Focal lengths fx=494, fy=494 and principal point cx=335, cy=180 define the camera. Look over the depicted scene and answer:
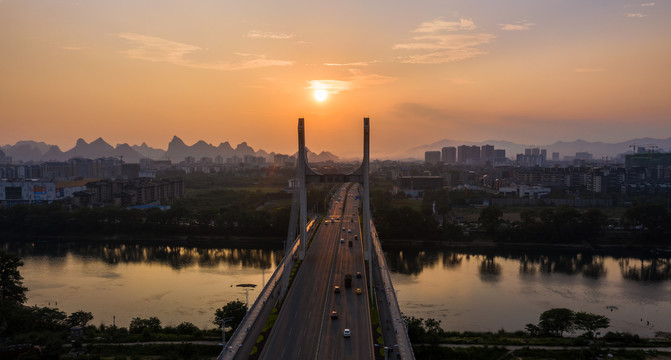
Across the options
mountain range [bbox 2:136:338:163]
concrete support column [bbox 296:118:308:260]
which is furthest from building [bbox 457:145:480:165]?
concrete support column [bbox 296:118:308:260]

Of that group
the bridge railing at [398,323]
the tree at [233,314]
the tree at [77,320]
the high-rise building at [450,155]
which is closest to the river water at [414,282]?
the tree at [233,314]

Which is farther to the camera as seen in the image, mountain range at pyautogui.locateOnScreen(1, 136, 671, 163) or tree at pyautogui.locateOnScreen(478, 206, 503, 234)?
mountain range at pyautogui.locateOnScreen(1, 136, 671, 163)

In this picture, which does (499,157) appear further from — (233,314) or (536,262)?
(233,314)

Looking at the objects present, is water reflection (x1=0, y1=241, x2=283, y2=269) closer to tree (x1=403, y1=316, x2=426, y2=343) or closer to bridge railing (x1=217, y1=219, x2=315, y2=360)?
bridge railing (x1=217, y1=219, x2=315, y2=360)

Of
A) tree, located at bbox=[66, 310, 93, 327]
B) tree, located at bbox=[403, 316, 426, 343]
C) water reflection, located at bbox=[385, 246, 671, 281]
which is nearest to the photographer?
tree, located at bbox=[403, 316, 426, 343]

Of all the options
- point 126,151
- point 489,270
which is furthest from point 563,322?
point 126,151

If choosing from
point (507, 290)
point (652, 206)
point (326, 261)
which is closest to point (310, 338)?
point (326, 261)
